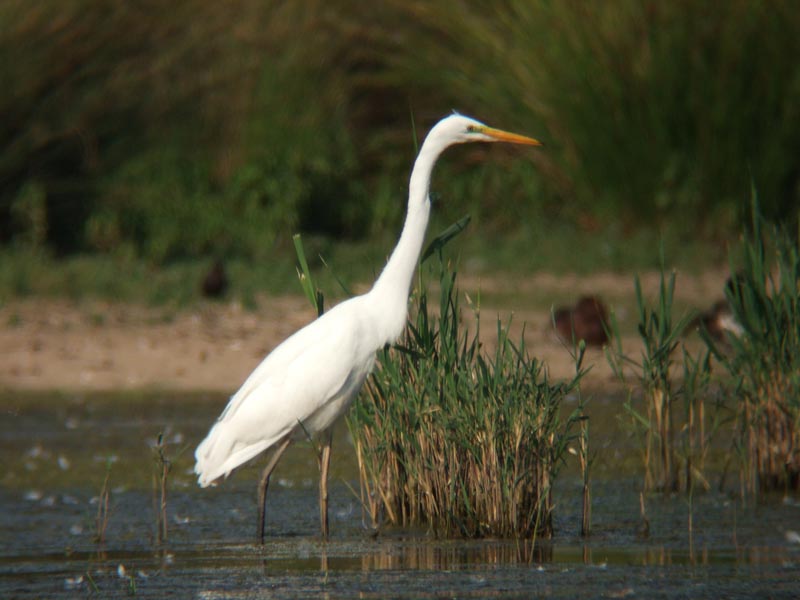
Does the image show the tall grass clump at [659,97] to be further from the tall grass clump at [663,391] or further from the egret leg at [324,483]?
the egret leg at [324,483]

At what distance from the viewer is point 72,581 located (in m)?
4.97

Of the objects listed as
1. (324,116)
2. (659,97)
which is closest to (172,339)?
(324,116)

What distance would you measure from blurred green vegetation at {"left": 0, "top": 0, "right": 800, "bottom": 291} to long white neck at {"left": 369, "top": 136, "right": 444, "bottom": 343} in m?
6.54

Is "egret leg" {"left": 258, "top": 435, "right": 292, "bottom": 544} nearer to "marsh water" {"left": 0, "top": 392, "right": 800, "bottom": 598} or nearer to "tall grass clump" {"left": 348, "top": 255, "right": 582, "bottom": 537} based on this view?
"marsh water" {"left": 0, "top": 392, "right": 800, "bottom": 598}

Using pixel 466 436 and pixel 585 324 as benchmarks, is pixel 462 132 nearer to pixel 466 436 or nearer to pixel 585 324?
pixel 466 436

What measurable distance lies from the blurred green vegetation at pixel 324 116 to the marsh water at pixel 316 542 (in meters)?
4.95

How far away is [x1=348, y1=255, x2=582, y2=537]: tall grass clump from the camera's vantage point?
5.48 meters

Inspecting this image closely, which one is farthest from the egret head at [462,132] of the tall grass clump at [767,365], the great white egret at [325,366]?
the tall grass clump at [767,365]

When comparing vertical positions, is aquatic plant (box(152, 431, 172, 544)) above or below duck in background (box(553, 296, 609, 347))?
below

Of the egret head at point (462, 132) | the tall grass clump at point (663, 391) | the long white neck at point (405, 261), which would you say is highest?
the egret head at point (462, 132)

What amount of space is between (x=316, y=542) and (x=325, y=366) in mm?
661

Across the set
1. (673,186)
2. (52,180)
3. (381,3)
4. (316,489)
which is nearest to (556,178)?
(673,186)

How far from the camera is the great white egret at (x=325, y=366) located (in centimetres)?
576

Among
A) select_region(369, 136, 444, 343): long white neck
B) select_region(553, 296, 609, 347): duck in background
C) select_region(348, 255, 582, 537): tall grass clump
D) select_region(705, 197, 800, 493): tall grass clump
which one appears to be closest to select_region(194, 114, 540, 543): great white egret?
select_region(369, 136, 444, 343): long white neck
